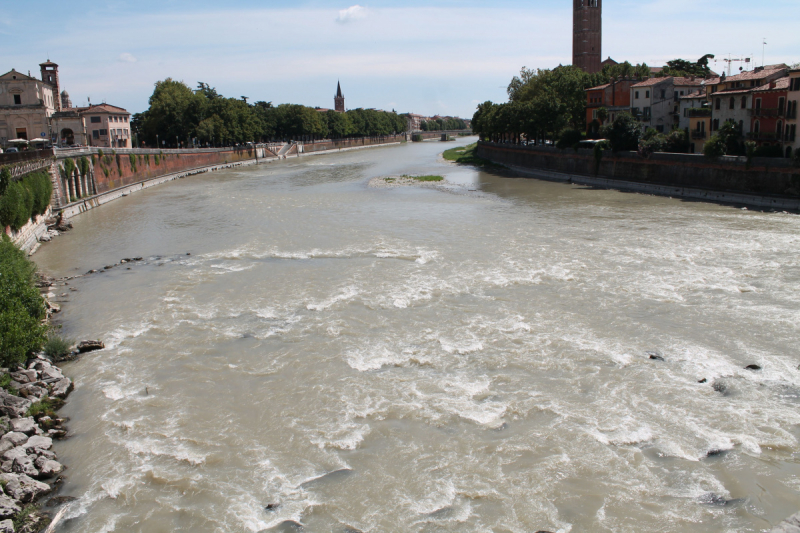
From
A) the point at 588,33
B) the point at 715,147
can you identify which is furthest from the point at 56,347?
the point at 588,33

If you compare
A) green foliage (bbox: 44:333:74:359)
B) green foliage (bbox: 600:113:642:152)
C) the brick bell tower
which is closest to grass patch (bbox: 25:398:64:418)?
green foliage (bbox: 44:333:74:359)

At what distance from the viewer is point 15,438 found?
8203mm

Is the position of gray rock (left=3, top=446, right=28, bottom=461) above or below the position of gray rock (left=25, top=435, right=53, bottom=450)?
above

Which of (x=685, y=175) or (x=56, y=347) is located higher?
(x=685, y=175)

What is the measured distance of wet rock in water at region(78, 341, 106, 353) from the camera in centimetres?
1207

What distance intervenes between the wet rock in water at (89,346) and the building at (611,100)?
4368 centimetres

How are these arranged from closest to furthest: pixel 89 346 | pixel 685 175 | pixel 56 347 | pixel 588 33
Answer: pixel 56 347, pixel 89 346, pixel 685 175, pixel 588 33

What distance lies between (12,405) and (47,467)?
1.52 m

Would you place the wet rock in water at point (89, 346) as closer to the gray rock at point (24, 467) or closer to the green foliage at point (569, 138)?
the gray rock at point (24, 467)

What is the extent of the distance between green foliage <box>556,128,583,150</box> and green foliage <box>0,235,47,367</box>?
3889 centimetres

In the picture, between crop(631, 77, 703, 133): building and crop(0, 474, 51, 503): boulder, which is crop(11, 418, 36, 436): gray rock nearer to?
crop(0, 474, 51, 503): boulder

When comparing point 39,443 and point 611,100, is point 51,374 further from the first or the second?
point 611,100

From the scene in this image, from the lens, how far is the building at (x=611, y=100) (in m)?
48.2

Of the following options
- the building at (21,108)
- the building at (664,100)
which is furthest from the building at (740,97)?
the building at (21,108)
